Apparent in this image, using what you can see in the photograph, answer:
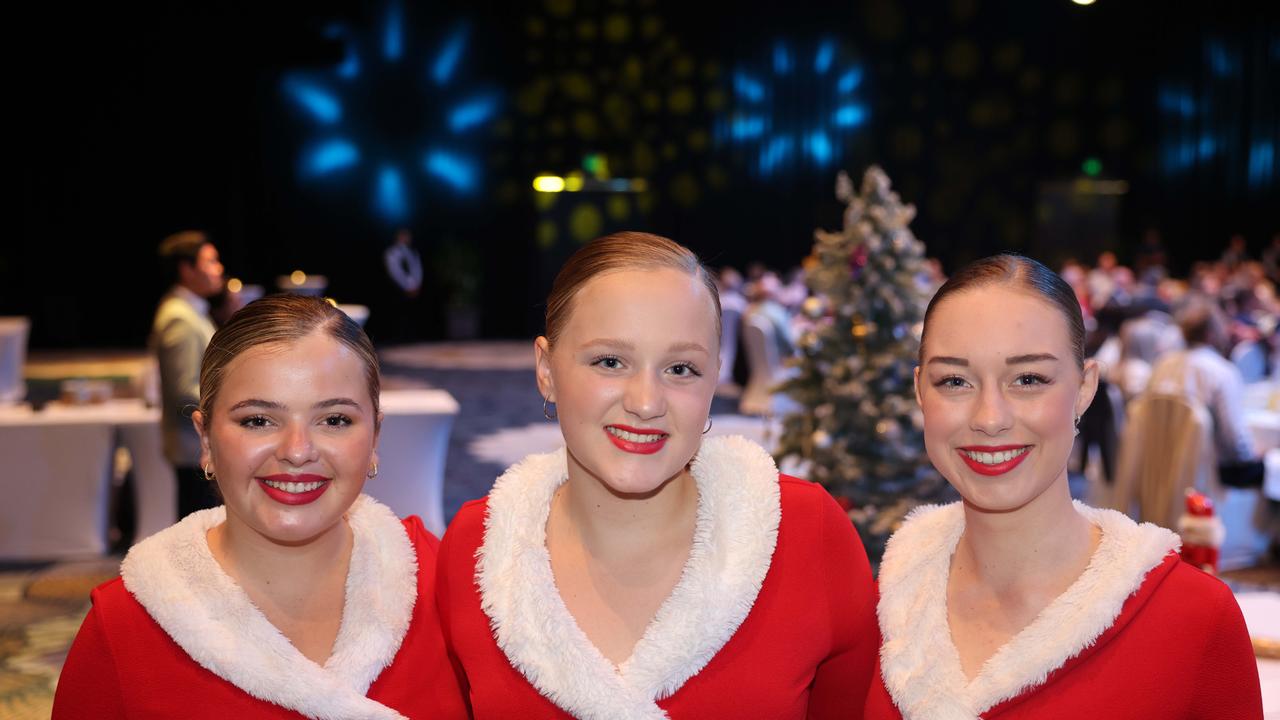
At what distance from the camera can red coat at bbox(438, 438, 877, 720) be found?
1509 mm

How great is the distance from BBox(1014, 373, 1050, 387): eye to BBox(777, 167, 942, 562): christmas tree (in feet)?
9.66

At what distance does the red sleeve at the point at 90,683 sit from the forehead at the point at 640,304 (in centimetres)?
74

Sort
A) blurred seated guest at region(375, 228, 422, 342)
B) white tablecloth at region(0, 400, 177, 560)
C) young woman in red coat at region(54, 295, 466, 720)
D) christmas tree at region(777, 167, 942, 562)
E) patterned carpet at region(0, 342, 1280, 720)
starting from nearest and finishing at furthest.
A: young woman in red coat at region(54, 295, 466, 720) < patterned carpet at region(0, 342, 1280, 720) < christmas tree at region(777, 167, 942, 562) < white tablecloth at region(0, 400, 177, 560) < blurred seated guest at region(375, 228, 422, 342)

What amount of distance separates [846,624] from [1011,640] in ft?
0.79

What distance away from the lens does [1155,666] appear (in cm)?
139

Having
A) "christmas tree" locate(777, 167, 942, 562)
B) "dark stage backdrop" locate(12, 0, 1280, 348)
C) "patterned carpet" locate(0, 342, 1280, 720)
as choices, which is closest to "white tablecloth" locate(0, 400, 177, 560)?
"patterned carpet" locate(0, 342, 1280, 720)

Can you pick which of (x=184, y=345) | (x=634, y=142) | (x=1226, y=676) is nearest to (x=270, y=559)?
(x=1226, y=676)

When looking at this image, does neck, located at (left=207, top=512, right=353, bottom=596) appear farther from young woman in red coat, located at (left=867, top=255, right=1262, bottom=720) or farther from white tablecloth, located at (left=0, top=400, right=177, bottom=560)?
white tablecloth, located at (left=0, top=400, right=177, bottom=560)

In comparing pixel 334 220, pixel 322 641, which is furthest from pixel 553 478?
pixel 334 220

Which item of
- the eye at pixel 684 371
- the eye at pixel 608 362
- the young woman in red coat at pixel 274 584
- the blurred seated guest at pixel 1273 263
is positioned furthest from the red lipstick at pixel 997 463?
the blurred seated guest at pixel 1273 263

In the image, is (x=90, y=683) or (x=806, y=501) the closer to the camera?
(x=90, y=683)

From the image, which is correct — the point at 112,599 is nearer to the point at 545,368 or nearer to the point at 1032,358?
the point at 545,368

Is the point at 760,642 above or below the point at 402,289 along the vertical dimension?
below

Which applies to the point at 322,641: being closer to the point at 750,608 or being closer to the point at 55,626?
the point at 750,608
